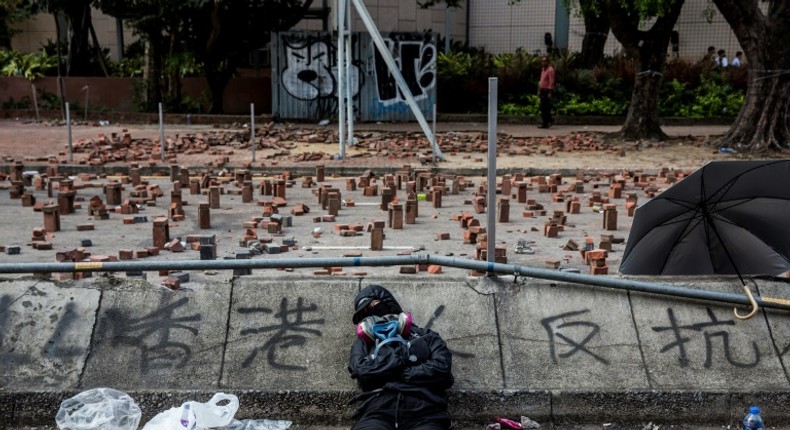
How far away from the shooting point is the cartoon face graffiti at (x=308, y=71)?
2575cm

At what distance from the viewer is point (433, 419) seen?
5.16 meters

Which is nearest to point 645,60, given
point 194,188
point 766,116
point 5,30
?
point 766,116

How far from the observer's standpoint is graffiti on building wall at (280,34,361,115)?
25.7m

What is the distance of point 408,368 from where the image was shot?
5.28m

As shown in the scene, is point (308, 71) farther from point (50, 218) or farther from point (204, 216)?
point (50, 218)

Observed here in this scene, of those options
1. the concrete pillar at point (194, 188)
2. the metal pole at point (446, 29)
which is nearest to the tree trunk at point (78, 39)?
the metal pole at point (446, 29)

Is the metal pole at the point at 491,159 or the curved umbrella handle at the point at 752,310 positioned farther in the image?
the metal pole at the point at 491,159

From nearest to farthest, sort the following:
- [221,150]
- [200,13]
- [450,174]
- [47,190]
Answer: [47,190] → [450,174] → [221,150] → [200,13]

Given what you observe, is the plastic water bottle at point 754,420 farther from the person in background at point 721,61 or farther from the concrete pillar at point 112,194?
the person in background at point 721,61

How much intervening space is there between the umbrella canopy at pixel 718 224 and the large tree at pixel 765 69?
12982 millimetres

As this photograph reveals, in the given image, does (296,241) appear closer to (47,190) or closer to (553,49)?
(47,190)

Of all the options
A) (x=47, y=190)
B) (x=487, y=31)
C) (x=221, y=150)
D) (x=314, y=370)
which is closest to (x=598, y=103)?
(x=487, y=31)

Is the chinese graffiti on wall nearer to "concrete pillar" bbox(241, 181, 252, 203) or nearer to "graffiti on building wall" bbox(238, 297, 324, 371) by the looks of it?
"concrete pillar" bbox(241, 181, 252, 203)

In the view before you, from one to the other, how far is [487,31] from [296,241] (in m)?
24.6
